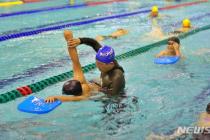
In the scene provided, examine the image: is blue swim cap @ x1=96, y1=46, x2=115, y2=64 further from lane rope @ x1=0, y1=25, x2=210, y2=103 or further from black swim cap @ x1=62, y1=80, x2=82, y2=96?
lane rope @ x1=0, y1=25, x2=210, y2=103

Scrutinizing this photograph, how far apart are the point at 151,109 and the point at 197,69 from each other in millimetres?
2276

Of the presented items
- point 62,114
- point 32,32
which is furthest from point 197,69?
point 32,32

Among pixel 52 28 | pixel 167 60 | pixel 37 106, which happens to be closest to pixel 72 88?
pixel 37 106

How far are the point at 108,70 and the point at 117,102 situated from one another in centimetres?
41

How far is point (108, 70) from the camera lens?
489cm

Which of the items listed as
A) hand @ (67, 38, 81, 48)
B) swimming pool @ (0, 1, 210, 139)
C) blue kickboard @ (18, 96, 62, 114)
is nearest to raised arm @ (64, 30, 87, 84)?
hand @ (67, 38, 81, 48)

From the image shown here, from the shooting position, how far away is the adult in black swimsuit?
475 cm

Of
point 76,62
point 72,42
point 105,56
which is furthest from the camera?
point 76,62

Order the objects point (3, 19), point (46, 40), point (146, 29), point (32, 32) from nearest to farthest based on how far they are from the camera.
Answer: point (46, 40), point (32, 32), point (146, 29), point (3, 19)

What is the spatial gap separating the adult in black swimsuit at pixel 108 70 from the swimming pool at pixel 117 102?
0.17 metres

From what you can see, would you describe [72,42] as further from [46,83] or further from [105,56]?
[46,83]

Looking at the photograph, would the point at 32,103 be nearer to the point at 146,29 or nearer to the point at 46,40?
the point at 46,40

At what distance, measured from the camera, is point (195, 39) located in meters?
10.0

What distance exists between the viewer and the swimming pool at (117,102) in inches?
171
